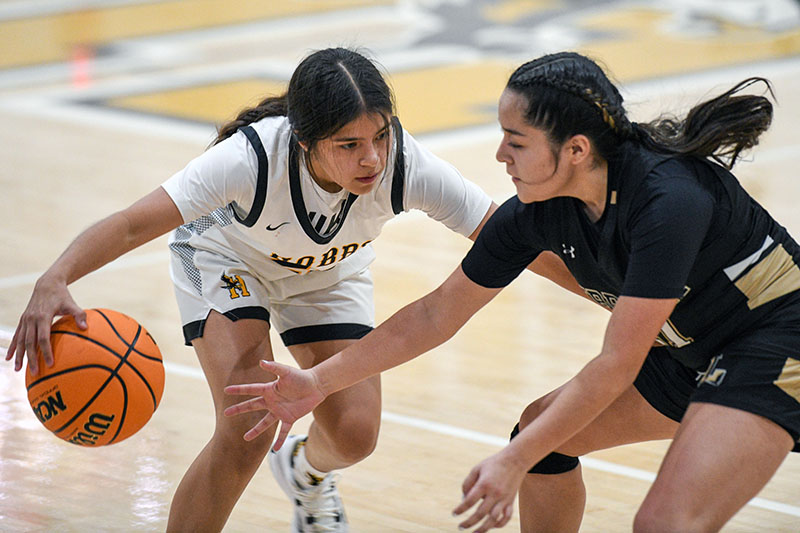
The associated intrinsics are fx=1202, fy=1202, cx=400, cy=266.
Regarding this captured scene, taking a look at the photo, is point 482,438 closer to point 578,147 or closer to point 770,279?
point 770,279

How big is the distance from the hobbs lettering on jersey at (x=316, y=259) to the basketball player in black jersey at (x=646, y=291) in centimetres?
54

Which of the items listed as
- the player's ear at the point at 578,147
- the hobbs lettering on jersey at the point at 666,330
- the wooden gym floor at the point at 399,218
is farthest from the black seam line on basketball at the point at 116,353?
the player's ear at the point at 578,147

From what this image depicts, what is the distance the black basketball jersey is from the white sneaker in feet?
3.31

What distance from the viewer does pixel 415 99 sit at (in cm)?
1084

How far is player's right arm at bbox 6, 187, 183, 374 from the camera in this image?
3113mm

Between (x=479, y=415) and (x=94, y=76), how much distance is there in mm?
8016

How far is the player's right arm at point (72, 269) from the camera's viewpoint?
3.11 metres

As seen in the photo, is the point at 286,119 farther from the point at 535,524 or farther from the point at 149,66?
the point at 149,66

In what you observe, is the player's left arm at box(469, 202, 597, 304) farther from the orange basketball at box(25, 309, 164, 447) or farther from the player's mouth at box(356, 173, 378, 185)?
the orange basketball at box(25, 309, 164, 447)

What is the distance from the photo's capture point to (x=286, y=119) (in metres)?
3.56

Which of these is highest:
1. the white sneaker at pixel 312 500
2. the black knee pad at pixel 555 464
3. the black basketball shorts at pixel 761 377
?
the black basketball shorts at pixel 761 377

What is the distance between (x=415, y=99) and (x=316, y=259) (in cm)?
736

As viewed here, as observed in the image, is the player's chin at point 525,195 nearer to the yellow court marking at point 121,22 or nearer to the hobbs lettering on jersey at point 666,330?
the hobbs lettering on jersey at point 666,330

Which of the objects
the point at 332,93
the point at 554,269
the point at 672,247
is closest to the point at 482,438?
the point at 554,269
